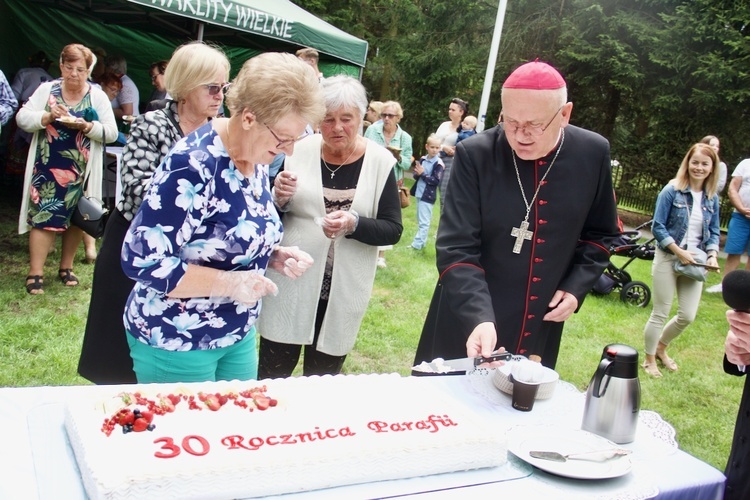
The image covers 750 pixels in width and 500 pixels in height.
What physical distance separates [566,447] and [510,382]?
14.1 inches

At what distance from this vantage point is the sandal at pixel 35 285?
4.61 meters

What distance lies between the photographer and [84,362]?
8.26 feet

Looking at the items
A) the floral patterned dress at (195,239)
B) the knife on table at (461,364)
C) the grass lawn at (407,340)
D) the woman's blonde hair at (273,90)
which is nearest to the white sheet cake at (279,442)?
the knife on table at (461,364)

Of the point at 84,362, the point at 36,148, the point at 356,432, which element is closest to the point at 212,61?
the point at 84,362

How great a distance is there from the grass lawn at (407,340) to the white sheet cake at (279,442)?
7.44 ft

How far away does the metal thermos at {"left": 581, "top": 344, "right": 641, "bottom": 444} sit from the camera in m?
1.76

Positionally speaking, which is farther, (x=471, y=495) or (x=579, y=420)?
(x=579, y=420)

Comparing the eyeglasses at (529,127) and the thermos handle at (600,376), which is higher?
the eyeglasses at (529,127)

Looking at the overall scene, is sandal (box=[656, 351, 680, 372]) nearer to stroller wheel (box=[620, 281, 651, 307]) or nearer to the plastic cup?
stroller wheel (box=[620, 281, 651, 307])

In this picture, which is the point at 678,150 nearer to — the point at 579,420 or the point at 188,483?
the point at 579,420

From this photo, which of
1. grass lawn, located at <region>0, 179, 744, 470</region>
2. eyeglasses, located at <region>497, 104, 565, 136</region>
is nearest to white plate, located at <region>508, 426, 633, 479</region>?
eyeglasses, located at <region>497, 104, 565, 136</region>

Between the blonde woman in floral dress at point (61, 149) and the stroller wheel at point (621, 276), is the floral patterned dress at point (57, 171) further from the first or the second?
the stroller wheel at point (621, 276)

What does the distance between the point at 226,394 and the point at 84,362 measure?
1.19 meters

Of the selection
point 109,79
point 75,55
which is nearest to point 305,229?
point 75,55
